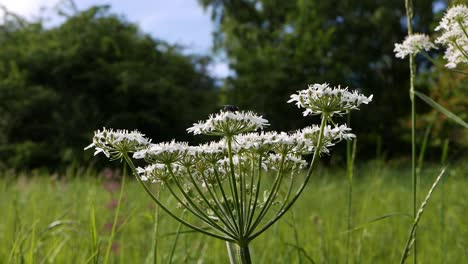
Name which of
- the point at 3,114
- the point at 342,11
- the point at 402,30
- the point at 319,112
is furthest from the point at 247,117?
the point at 402,30

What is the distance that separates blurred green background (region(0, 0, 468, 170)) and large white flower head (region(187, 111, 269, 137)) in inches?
781

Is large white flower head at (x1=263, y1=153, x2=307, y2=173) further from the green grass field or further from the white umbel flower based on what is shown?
the green grass field

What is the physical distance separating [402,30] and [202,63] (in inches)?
505

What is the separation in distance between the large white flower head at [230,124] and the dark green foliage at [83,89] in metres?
21.1

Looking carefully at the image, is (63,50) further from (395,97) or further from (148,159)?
(148,159)

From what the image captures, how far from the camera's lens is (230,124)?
4.19ft

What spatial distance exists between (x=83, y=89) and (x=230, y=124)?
81.6ft

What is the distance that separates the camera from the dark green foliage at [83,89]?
22969mm

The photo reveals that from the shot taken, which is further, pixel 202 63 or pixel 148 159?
pixel 202 63

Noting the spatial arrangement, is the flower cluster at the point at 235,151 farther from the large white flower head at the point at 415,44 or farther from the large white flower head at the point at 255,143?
the large white flower head at the point at 415,44

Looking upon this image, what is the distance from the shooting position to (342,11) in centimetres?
3025

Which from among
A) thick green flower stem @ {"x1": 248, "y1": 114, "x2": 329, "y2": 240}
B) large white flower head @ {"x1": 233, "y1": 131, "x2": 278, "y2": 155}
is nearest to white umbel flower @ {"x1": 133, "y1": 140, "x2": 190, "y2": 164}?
large white flower head @ {"x1": 233, "y1": 131, "x2": 278, "y2": 155}

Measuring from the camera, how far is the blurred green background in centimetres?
2339

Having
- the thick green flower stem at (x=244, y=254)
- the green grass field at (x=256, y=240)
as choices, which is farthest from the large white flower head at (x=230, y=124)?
the green grass field at (x=256, y=240)
